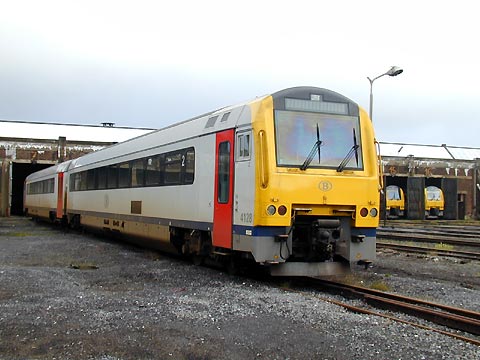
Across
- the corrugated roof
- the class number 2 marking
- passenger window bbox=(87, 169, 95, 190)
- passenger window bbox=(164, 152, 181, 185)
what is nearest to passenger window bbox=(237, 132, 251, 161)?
the class number 2 marking

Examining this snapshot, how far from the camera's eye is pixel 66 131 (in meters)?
50.6

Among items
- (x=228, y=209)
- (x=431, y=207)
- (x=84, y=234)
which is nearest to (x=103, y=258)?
(x=228, y=209)

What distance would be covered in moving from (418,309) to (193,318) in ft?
9.78

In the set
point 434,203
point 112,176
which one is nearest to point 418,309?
point 112,176

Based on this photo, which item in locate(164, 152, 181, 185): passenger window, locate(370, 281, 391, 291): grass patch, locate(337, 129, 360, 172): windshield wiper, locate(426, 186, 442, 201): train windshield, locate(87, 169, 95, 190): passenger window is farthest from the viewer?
locate(426, 186, 442, 201): train windshield

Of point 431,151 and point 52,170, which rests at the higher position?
point 431,151

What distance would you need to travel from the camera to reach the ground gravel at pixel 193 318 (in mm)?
5883

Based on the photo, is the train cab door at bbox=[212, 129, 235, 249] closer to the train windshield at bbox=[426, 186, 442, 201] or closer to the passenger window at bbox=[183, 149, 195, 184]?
the passenger window at bbox=[183, 149, 195, 184]

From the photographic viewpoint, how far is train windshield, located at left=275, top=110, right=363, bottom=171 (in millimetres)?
9820

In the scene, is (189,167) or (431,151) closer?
(189,167)

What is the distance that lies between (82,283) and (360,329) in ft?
17.9

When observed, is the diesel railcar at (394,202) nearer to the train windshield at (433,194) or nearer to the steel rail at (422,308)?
the train windshield at (433,194)

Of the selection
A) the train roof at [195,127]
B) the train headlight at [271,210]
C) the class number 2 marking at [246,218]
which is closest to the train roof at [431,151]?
the train roof at [195,127]

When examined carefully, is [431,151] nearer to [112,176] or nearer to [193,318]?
[112,176]
